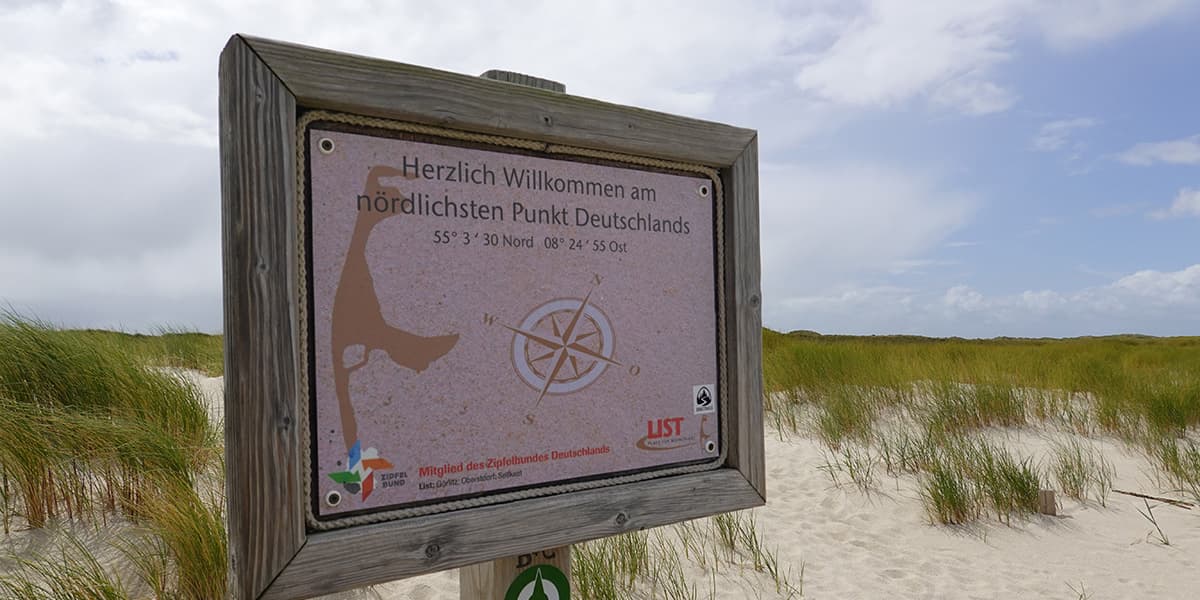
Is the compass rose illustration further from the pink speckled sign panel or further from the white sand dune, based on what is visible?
the white sand dune

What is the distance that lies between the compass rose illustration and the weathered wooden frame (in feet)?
1.03

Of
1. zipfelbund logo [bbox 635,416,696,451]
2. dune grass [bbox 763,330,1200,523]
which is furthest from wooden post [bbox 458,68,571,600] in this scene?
dune grass [bbox 763,330,1200,523]

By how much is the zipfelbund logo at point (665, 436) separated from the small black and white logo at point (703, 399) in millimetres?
72

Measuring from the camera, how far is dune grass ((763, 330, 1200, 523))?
534 centimetres

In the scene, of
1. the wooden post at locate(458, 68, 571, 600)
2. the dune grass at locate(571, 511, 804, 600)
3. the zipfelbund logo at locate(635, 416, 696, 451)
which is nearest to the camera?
the wooden post at locate(458, 68, 571, 600)

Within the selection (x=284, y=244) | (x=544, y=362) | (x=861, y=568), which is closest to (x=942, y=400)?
(x=861, y=568)

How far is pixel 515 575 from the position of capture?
1943mm

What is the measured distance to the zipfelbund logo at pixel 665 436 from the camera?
2039 mm

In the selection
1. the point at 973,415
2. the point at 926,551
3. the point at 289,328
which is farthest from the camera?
the point at 973,415

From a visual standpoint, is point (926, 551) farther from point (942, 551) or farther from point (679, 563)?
point (679, 563)

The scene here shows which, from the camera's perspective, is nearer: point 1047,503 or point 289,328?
point 289,328

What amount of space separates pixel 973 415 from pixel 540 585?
7276 millimetres

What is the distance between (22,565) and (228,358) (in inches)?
101

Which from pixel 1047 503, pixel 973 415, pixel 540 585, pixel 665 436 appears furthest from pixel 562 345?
pixel 973 415
